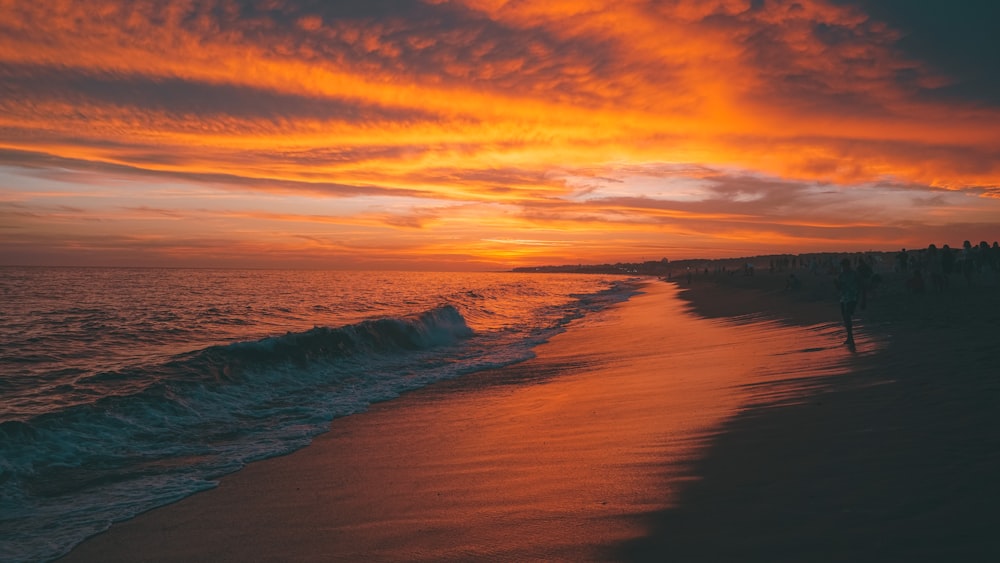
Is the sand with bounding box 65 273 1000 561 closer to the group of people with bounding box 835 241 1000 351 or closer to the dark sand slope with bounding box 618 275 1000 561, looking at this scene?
the dark sand slope with bounding box 618 275 1000 561

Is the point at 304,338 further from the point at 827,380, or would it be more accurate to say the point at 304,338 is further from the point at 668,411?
the point at 827,380

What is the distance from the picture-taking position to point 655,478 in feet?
20.5

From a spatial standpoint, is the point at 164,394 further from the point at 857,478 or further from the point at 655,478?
the point at 857,478

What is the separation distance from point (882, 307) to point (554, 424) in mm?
16231

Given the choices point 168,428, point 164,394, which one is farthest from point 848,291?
point 164,394

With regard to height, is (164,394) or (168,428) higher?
(164,394)

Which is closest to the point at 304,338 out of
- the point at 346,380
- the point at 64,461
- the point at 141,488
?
the point at 346,380

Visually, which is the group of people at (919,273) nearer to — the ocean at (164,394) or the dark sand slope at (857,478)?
the dark sand slope at (857,478)

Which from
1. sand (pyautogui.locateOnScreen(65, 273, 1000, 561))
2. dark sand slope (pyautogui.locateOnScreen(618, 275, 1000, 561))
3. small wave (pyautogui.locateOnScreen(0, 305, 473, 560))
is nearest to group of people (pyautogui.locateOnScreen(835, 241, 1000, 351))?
sand (pyautogui.locateOnScreen(65, 273, 1000, 561))

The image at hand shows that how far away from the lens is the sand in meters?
4.68

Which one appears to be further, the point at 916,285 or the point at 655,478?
the point at 916,285

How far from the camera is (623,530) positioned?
507 cm

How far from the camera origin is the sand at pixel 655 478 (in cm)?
468

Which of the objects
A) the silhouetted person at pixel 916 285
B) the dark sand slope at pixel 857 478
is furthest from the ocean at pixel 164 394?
the silhouetted person at pixel 916 285
